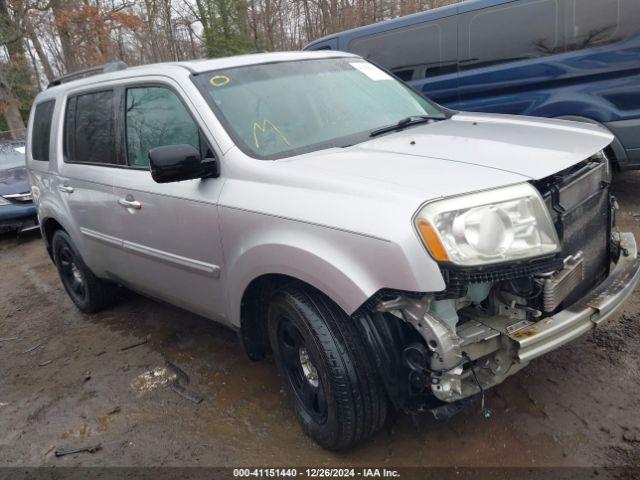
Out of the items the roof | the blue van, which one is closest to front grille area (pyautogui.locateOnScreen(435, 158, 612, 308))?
the roof

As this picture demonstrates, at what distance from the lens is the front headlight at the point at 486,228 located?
1.92 m

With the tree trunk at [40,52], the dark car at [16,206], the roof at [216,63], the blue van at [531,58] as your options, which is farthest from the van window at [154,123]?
the tree trunk at [40,52]

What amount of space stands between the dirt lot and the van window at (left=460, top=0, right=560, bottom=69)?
2.98m

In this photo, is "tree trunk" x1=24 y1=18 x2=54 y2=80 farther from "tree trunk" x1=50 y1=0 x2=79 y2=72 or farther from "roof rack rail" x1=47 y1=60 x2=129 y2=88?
"roof rack rail" x1=47 y1=60 x2=129 y2=88

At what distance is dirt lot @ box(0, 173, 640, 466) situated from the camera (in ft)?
8.16

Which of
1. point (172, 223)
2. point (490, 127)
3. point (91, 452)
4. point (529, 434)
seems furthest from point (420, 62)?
point (91, 452)

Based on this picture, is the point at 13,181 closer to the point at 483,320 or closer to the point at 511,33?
the point at 511,33

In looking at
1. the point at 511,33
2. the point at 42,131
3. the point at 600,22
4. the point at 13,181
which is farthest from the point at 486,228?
the point at 13,181

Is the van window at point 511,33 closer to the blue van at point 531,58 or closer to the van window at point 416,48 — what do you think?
the blue van at point 531,58

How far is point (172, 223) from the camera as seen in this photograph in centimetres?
296

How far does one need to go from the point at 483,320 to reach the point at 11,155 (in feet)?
28.9

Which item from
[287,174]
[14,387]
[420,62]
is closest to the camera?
[287,174]

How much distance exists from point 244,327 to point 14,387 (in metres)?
1.94

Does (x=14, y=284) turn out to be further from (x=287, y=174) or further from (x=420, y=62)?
(x=420, y=62)
